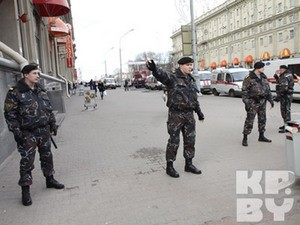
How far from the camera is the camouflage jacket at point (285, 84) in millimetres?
8094

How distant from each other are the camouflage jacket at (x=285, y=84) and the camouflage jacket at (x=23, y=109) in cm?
630

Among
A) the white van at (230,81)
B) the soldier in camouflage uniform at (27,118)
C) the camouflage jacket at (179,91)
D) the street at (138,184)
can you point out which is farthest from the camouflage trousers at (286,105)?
the white van at (230,81)

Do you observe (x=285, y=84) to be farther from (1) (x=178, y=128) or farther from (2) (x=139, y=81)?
(2) (x=139, y=81)

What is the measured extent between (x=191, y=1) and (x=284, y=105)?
1534cm

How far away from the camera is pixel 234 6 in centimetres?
7000

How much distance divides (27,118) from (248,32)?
223 feet

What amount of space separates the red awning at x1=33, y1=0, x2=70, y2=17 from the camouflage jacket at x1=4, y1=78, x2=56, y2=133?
9349 mm

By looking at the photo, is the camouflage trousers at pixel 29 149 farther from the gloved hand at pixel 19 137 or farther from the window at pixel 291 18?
the window at pixel 291 18

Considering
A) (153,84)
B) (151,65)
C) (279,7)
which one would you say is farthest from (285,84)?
(279,7)

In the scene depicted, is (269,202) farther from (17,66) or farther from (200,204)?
(17,66)

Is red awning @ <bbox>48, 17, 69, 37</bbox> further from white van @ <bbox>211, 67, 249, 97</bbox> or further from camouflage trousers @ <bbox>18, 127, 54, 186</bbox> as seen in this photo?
camouflage trousers @ <bbox>18, 127, 54, 186</bbox>

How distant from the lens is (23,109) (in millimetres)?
3984

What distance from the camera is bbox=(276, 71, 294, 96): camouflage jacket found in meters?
8.09

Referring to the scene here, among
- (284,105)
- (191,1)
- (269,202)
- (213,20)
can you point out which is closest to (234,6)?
(213,20)
